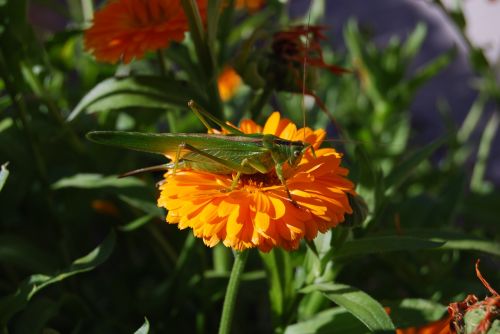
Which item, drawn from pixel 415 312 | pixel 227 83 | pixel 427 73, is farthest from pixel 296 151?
pixel 227 83

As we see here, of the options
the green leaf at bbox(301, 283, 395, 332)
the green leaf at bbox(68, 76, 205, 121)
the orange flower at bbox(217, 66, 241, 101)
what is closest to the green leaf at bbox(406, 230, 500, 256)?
the green leaf at bbox(301, 283, 395, 332)

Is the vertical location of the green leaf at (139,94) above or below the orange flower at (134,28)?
below

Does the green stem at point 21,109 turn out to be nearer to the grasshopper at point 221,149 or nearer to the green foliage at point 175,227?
the green foliage at point 175,227

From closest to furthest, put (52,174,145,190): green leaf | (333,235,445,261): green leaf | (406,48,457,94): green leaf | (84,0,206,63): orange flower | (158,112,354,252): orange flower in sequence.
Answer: (158,112,354,252): orange flower
(333,235,445,261): green leaf
(84,0,206,63): orange flower
(52,174,145,190): green leaf
(406,48,457,94): green leaf

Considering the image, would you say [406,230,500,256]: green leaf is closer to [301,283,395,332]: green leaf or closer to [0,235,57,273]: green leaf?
[301,283,395,332]: green leaf

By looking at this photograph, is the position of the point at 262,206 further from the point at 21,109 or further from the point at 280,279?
the point at 21,109

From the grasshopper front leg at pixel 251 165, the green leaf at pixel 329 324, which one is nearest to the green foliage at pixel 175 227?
the green leaf at pixel 329 324

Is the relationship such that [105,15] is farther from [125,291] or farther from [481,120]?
[481,120]
